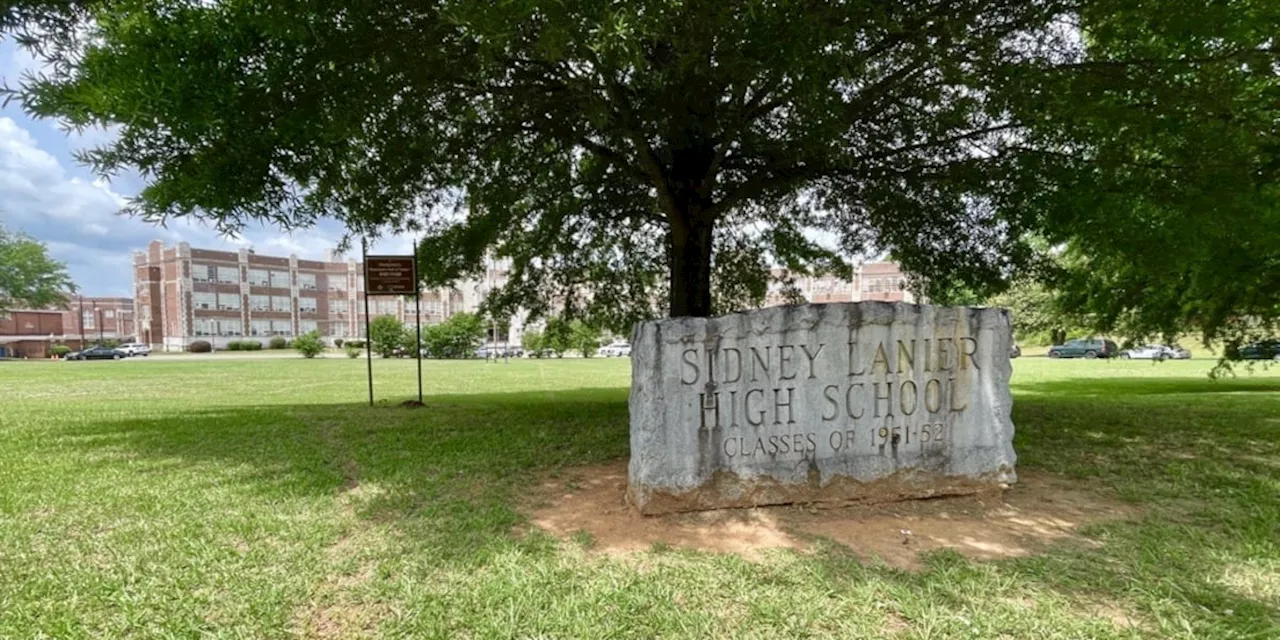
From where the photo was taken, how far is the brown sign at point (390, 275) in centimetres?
1040

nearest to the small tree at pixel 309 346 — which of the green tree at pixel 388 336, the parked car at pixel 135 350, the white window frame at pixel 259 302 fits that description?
the green tree at pixel 388 336

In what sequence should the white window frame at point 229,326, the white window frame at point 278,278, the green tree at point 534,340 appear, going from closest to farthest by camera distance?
the green tree at point 534,340 → the white window frame at point 229,326 → the white window frame at point 278,278

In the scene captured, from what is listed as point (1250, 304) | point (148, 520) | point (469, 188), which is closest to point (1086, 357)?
point (1250, 304)

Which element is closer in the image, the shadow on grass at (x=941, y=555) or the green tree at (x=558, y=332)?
the shadow on grass at (x=941, y=555)

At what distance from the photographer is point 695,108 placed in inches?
232

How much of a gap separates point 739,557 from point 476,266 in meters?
8.22

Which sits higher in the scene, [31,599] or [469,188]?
[469,188]

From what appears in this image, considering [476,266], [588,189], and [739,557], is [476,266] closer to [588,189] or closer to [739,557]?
[588,189]

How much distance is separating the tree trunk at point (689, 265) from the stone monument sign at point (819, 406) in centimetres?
339

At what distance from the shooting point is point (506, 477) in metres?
5.39

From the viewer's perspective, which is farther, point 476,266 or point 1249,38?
point 476,266

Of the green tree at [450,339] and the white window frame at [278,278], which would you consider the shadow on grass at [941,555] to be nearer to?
the green tree at [450,339]

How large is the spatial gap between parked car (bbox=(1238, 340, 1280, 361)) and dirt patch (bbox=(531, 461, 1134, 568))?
449 inches

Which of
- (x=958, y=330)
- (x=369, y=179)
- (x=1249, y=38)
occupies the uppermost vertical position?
(x=1249, y=38)
